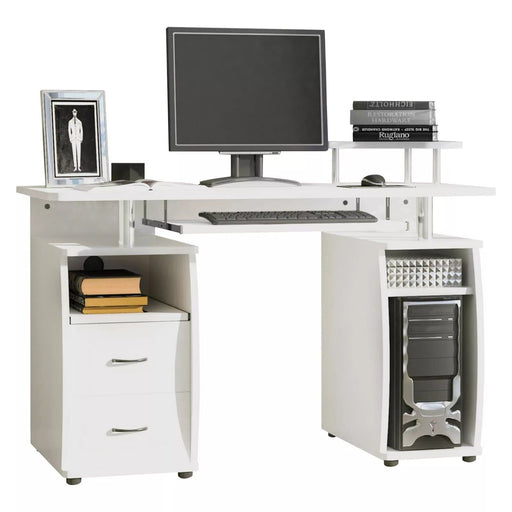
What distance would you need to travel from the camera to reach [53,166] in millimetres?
5535

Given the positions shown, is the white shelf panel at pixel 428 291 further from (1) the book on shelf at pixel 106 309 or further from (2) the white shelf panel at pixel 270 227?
(1) the book on shelf at pixel 106 309

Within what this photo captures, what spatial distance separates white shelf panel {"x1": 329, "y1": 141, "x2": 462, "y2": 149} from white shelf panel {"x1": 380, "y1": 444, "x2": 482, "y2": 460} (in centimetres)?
123

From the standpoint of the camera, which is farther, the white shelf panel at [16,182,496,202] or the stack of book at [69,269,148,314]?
the stack of book at [69,269,148,314]

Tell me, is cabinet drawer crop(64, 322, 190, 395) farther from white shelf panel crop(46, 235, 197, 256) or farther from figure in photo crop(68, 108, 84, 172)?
figure in photo crop(68, 108, 84, 172)

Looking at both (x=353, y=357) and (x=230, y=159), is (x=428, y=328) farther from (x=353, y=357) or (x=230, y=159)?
(x=230, y=159)

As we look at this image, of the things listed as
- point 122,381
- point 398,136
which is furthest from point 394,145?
point 122,381

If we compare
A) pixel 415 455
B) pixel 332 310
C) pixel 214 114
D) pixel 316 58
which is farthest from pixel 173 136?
Answer: pixel 415 455

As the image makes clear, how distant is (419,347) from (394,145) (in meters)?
0.92

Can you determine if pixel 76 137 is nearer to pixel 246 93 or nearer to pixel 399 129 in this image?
pixel 246 93

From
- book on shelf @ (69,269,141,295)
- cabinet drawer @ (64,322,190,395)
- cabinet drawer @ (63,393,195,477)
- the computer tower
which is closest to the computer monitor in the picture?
book on shelf @ (69,269,141,295)

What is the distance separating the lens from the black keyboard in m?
5.17

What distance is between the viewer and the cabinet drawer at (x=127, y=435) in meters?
5.13

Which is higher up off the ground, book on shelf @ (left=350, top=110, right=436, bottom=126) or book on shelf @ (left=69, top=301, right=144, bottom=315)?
book on shelf @ (left=350, top=110, right=436, bottom=126)

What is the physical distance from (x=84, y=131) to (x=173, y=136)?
400 millimetres
